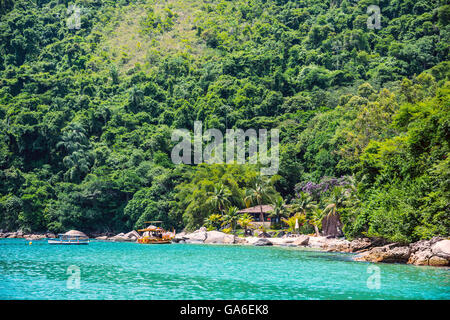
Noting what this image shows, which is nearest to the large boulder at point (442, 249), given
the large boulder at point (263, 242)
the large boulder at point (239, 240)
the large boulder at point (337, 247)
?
the large boulder at point (337, 247)

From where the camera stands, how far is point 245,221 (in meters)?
52.8

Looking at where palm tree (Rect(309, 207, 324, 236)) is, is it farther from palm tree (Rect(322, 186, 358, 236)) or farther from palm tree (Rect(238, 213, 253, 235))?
palm tree (Rect(238, 213, 253, 235))

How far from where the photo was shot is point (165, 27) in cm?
14025

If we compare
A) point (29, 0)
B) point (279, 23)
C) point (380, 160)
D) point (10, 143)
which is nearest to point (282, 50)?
point (279, 23)

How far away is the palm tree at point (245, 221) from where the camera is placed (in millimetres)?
52872

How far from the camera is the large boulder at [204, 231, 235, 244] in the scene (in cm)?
4947

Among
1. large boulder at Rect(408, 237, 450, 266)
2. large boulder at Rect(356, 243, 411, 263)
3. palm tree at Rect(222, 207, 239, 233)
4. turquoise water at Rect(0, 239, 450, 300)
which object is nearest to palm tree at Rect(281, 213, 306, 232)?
palm tree at Rect(222, 207, 239, 233)

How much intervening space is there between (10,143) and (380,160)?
6528 centimetres

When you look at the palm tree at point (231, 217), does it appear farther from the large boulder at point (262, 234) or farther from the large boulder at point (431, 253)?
the large boulder at point (431, 253)

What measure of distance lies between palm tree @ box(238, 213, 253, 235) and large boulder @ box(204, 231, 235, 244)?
3267mm

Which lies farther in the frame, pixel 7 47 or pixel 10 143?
pixel 7 47

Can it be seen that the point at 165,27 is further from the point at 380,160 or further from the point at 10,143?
the point at 380,160

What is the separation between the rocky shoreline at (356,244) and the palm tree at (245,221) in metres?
2.29

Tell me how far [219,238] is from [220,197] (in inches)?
291
